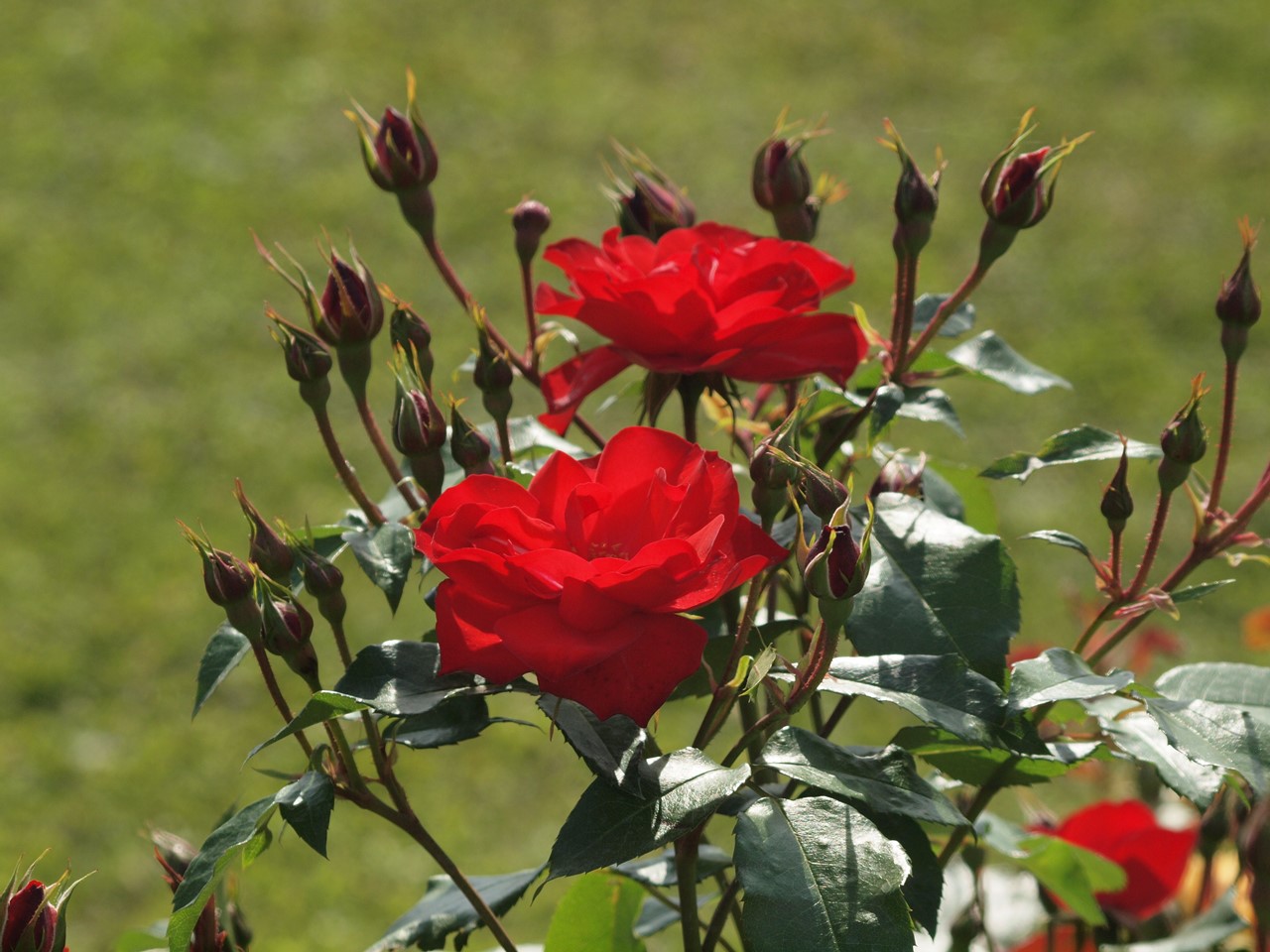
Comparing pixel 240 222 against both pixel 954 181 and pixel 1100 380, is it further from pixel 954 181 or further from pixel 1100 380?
pixel 1100 380

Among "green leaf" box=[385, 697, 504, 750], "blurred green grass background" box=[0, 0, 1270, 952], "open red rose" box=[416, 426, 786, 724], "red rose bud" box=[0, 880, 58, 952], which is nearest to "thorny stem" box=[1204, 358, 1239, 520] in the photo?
"open red rose" box=[416, 426, 786, 724]

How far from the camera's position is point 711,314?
2.30ft

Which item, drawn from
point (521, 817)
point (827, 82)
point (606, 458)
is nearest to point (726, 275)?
point (606, 458)

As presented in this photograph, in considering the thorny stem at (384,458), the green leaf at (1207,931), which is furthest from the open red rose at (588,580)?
the green leaf at (1207,931)

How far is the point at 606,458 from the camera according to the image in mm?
636

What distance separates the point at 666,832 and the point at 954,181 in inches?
139

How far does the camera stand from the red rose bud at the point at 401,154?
0.80 metres

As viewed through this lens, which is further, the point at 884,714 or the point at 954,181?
the point at 954,181

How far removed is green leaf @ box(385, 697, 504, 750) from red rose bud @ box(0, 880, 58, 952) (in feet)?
0.49

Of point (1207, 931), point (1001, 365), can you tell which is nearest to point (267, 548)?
point (1001, 365)

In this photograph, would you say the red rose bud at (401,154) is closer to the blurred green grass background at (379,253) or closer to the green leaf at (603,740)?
the green leaf at (603,740)

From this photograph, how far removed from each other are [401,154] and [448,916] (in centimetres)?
39

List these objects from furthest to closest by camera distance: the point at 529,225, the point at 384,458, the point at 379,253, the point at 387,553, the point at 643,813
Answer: the point at 379,253
the point at 529,225
the point at 384,458
the point at 387,553
the point at 643,813

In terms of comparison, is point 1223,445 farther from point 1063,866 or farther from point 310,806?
point 310,806
